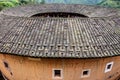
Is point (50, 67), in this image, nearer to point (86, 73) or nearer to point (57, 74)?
point (57, 74)

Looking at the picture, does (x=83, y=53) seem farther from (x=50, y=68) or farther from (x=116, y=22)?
(x=116, y=22)

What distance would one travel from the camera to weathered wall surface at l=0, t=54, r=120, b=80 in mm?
12357

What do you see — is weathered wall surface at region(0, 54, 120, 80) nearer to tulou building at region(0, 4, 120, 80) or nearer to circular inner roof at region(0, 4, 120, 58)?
tulou building at region(0, 4, 120, 80)

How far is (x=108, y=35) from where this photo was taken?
1247 centimetres

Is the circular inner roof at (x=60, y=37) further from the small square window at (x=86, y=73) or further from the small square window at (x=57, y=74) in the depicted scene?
the small square window at (x=86, y=73)

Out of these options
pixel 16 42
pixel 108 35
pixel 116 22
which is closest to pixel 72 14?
pixel 116 22

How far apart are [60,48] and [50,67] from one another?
2.21 meters

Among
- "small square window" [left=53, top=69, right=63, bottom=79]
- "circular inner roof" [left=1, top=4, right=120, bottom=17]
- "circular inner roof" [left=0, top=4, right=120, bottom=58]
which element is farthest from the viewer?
"circular inner roof" [left=1, top=4, right=120, bottom=17]

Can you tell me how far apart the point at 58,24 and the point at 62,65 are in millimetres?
3045

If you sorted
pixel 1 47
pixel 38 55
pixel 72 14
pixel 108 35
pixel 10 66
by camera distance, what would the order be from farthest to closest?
pixel 72 14 → pixel 10 66 → pixel 108 35 → pixel 1 47 → pixel 38 55

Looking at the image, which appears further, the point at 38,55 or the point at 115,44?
the point at 115,44

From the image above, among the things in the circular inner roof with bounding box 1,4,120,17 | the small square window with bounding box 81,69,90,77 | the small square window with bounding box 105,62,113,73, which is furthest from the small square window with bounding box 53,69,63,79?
the circular inner roof with bounding box 1,4,120,17

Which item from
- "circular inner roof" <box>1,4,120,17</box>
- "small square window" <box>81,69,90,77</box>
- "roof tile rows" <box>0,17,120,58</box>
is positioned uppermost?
"roof tile rows" <box>0,17,120,58</box>

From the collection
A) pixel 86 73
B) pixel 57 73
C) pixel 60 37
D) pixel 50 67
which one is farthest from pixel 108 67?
pixel 60 37
